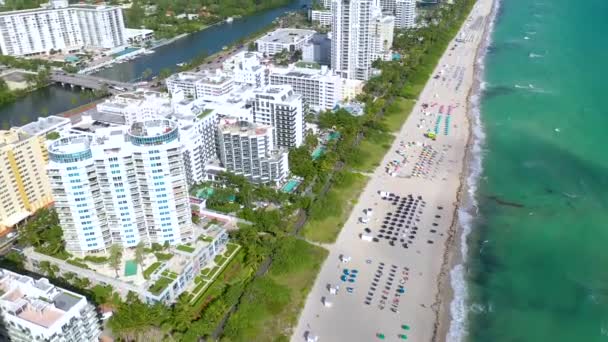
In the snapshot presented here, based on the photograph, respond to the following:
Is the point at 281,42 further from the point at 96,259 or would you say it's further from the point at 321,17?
the point at 96,259

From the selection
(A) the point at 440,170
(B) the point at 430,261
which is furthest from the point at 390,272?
(A) the point at 440,170

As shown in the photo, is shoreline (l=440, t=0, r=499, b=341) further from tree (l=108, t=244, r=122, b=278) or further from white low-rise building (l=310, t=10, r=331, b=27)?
white low-rise building (l=310, t=10, r=331, b=27)

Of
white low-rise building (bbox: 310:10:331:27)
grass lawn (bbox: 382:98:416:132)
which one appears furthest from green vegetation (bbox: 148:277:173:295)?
white low-rise building (bbox: 310:10:331:27)

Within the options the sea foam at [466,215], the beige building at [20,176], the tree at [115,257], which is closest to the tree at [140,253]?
the tree at [115,257]

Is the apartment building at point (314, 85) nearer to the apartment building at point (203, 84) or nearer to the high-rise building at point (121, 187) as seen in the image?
the apartment building at point (203, 84)

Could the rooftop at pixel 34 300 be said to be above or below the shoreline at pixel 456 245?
above

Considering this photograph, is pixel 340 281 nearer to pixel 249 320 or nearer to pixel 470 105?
pixel 249 320
